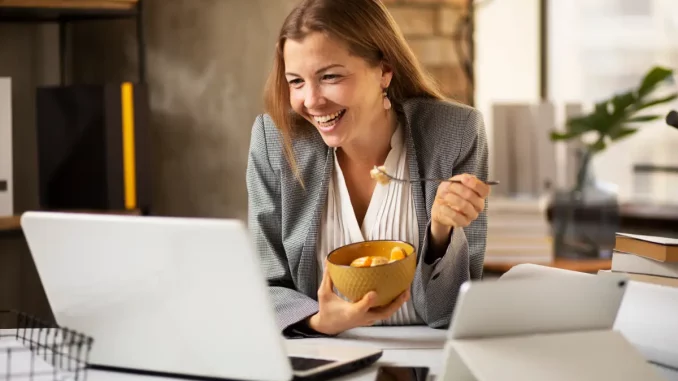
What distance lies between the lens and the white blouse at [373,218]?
1.76 metres

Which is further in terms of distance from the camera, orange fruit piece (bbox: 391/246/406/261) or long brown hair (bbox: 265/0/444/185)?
long brown hair (bbox: 265/0/444/185)

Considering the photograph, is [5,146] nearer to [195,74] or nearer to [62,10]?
[62,10]

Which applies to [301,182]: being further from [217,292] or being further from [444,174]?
[217,292]

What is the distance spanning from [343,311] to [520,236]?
171cm

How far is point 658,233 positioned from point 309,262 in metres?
2.14

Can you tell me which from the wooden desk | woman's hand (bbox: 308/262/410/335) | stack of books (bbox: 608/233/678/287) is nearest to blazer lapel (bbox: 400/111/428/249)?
woman's hand (bbox: 308/262/410/335)

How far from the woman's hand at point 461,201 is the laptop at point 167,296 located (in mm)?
311

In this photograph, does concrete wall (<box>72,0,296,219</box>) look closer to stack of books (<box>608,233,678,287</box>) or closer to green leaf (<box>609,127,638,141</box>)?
green leaf (<box>609,127,638,141</box>)

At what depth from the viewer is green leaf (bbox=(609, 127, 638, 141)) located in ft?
10.0

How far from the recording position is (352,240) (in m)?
1.76

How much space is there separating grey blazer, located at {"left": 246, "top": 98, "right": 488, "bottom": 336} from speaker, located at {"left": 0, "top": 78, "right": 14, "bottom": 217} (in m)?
1.09

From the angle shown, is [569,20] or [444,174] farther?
[569,20]

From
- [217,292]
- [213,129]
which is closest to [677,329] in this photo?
[217,292]

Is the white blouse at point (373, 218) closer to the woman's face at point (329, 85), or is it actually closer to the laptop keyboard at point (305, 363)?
the woman's face at point (329, 85)
